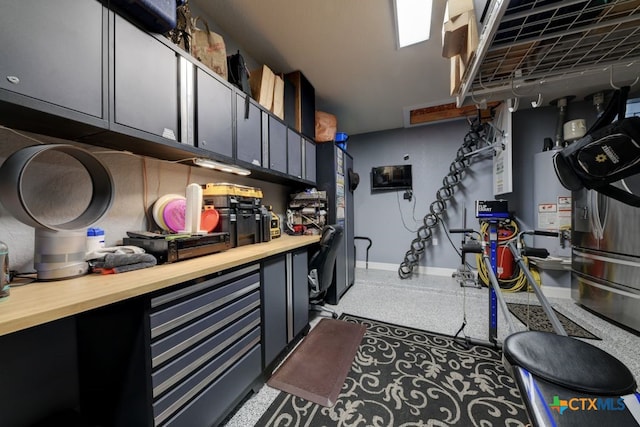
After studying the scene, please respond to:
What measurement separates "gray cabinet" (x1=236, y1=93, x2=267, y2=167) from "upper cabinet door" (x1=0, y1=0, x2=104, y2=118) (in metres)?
0.84

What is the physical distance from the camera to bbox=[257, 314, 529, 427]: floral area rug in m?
1.20

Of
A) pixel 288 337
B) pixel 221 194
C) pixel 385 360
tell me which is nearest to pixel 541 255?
pixel 385 360

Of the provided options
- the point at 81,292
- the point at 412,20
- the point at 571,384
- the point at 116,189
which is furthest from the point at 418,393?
the point at 412,20

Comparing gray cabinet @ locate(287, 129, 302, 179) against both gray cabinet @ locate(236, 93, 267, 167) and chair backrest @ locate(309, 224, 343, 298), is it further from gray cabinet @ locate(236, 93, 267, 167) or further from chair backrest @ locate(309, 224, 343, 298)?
chair backrest @ locate(309, 224, 343, 298)

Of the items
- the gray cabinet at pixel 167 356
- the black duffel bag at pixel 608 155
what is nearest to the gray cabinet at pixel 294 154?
the gray cabinet at pixel 167 356

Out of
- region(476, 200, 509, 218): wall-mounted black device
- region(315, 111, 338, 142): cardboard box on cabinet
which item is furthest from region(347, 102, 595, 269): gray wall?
region(476, 200, 509, 218): wall-mounted black device

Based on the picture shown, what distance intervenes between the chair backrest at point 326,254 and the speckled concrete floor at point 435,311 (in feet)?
1.84

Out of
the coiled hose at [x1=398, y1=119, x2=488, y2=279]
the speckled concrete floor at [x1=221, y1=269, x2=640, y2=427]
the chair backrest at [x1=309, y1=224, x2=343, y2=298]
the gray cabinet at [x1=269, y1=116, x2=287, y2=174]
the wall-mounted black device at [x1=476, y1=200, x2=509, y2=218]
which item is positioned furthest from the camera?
the coiled hose at [x1=398, y1=119, x2=488, y2=279]

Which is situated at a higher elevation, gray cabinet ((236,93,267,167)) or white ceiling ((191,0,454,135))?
white ceiling ((191,0,454,135))

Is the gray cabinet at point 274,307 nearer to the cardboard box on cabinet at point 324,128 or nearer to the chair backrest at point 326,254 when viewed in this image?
the chair backrest at point 326,254

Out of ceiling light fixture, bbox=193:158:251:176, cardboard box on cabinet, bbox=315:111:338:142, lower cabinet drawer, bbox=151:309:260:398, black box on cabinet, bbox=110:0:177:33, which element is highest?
cardboard box on cabinet, bbox=315:111:338:142

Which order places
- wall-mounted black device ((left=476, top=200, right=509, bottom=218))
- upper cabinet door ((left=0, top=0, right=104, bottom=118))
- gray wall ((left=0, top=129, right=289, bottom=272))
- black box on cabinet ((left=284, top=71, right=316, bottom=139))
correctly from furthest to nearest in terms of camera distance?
black box on cabinet ((left=284, top=71, right=316, bottom=139)) < wall-mounted black device ((left=476, top=200, right=509, bottom=218)) < gray wall ((left=0, top=129, right=289, bottom=272)) < upper cabinet door ((left=0, top=0, right=104, bottom=118))

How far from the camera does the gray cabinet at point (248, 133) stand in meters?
1.74

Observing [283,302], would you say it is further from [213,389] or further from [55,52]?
[55,52]
